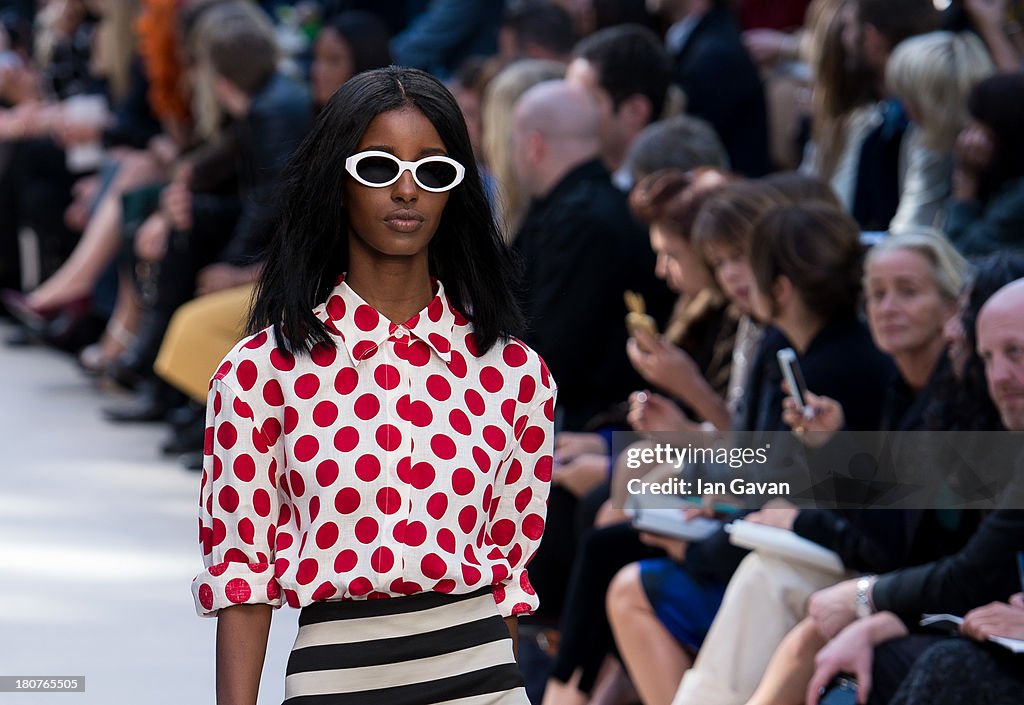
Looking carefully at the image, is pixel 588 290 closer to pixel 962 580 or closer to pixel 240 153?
pixel 962 580

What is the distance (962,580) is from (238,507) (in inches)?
63.1

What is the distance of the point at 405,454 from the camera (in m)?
1.93

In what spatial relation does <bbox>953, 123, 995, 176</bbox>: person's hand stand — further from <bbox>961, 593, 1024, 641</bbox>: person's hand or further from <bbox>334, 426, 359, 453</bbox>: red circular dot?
<bbox>334, 426, 359, 453</bbox>: red circular dot

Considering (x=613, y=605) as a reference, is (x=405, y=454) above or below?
above

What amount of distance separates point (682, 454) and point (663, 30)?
298 cm

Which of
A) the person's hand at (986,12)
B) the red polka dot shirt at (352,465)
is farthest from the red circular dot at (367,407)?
the person's hand at (986,12)

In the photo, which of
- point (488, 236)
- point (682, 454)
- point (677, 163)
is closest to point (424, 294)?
point (488, 236)

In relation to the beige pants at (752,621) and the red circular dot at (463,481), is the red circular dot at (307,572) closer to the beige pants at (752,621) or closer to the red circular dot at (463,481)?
the red circular dot at (463,481)

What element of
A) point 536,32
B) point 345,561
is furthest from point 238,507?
point 536,32

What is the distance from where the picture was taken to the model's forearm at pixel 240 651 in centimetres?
187

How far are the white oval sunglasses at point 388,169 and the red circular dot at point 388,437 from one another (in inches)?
10.3

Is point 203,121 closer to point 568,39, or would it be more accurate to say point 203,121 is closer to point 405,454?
point 568,39

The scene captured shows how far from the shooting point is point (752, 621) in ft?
11.3

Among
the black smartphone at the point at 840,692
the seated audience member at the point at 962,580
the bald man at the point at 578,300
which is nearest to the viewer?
the seated audience member at the point at 962,580
